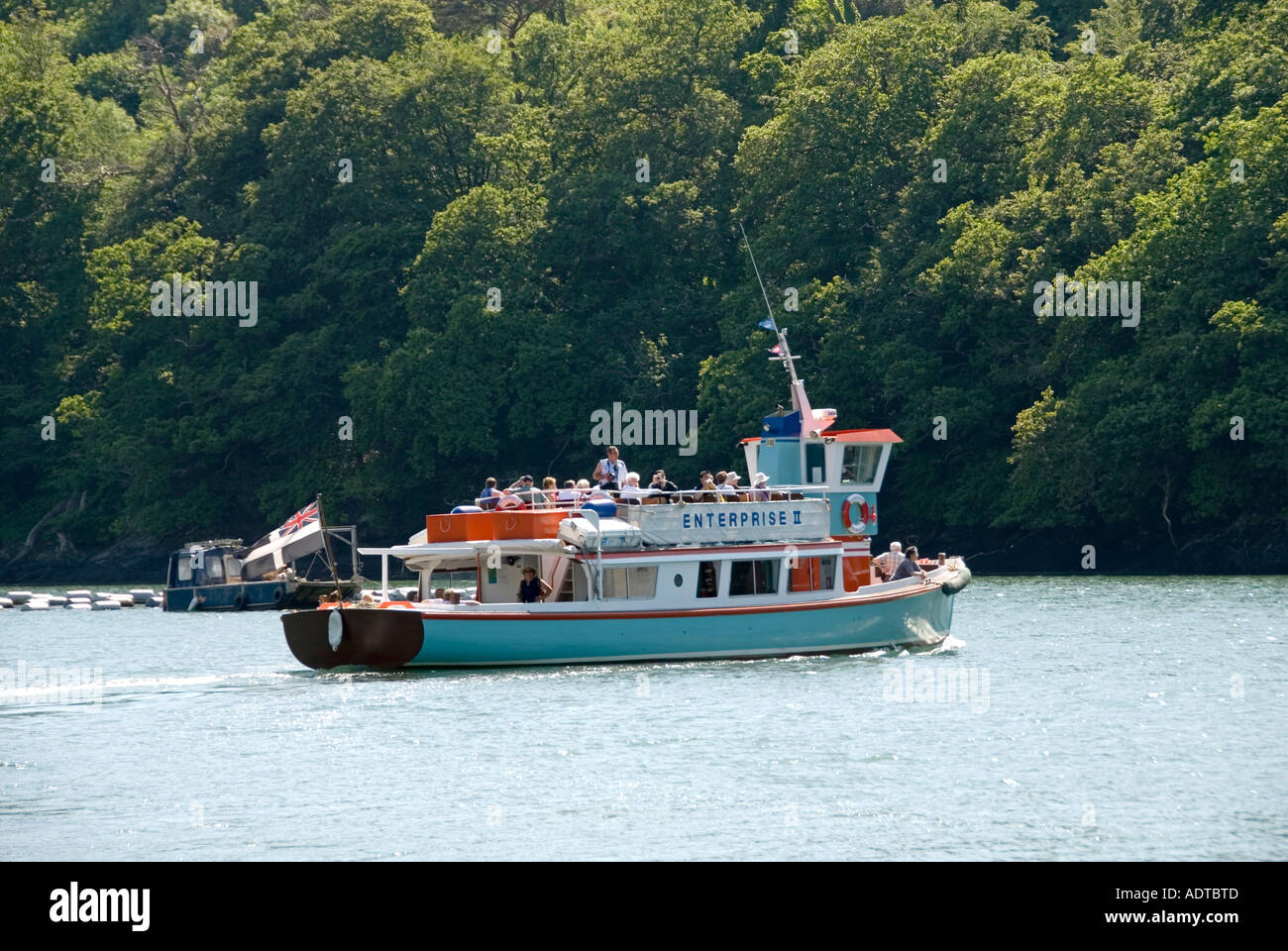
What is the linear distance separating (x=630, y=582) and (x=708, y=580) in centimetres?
149

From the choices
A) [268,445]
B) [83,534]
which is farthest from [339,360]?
[83,534]

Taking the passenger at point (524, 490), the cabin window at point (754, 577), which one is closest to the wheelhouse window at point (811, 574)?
the cabin window at point (754, 577)

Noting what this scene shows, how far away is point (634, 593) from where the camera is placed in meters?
38.2

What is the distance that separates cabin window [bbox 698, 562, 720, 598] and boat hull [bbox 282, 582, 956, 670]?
1.44 ft

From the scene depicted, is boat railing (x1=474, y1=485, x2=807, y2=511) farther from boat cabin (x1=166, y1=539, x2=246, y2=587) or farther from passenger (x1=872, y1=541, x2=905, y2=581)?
boat cabin (x1=166, y1=539, x2=246, y2=587)

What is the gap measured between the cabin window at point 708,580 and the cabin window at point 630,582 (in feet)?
3.07

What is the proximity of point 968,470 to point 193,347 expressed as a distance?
1374 inches

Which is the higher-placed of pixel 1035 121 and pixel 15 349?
pixel 1035 121

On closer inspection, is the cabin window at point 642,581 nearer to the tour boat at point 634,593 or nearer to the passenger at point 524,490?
the tour boat at point 634,593

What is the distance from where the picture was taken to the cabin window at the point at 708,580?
38344mm

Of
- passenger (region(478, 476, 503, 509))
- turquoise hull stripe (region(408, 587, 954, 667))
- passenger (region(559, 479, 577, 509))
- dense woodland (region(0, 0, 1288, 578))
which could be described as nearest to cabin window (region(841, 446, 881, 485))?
turquoise hull stripe (region(408, 587, 954, 667))

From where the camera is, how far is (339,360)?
8681cm
